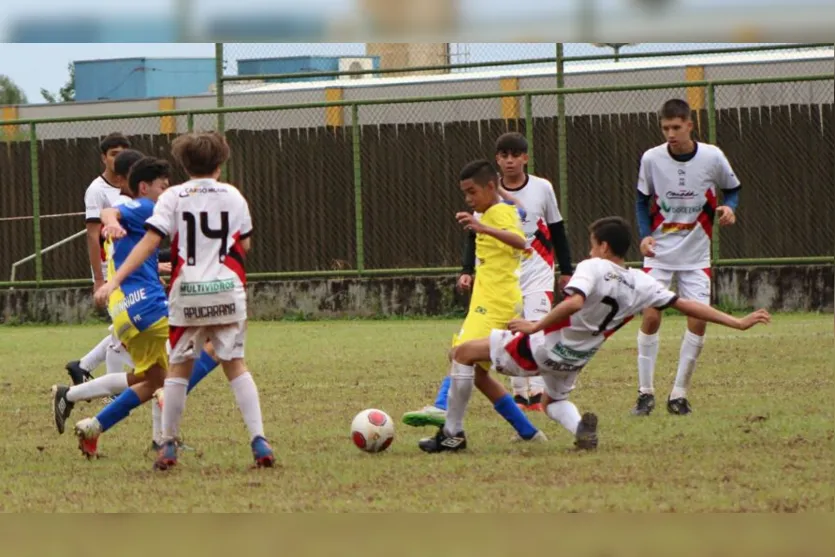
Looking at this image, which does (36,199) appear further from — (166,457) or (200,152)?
(166,457)

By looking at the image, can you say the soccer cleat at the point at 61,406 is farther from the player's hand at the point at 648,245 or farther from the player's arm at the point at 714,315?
the player's hand at the point at 648,245

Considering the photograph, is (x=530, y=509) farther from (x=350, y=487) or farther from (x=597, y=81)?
(x=597, y=81)

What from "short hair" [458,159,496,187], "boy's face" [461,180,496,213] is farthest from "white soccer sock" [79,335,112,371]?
"short hair" [458,159,496,187]

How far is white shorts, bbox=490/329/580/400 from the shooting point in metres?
8.39

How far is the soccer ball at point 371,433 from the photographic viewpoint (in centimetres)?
853

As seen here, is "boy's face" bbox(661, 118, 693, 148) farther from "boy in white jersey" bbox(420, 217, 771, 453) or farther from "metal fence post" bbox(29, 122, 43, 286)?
"metal fence post" bbox(29, 122, 43, 286)

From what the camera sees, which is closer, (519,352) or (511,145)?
(519,352)

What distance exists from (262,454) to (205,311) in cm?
77

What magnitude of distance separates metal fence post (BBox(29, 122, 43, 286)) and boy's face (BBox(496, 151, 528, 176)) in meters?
13.3

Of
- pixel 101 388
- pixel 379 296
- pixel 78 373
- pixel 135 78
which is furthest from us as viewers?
pixel 135 78

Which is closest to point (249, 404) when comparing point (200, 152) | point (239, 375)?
point (239, 375)

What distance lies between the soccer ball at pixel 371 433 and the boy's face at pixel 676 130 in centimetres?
306

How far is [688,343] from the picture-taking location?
34.3 feet

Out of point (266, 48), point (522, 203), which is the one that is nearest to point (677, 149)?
point (522, 203)
